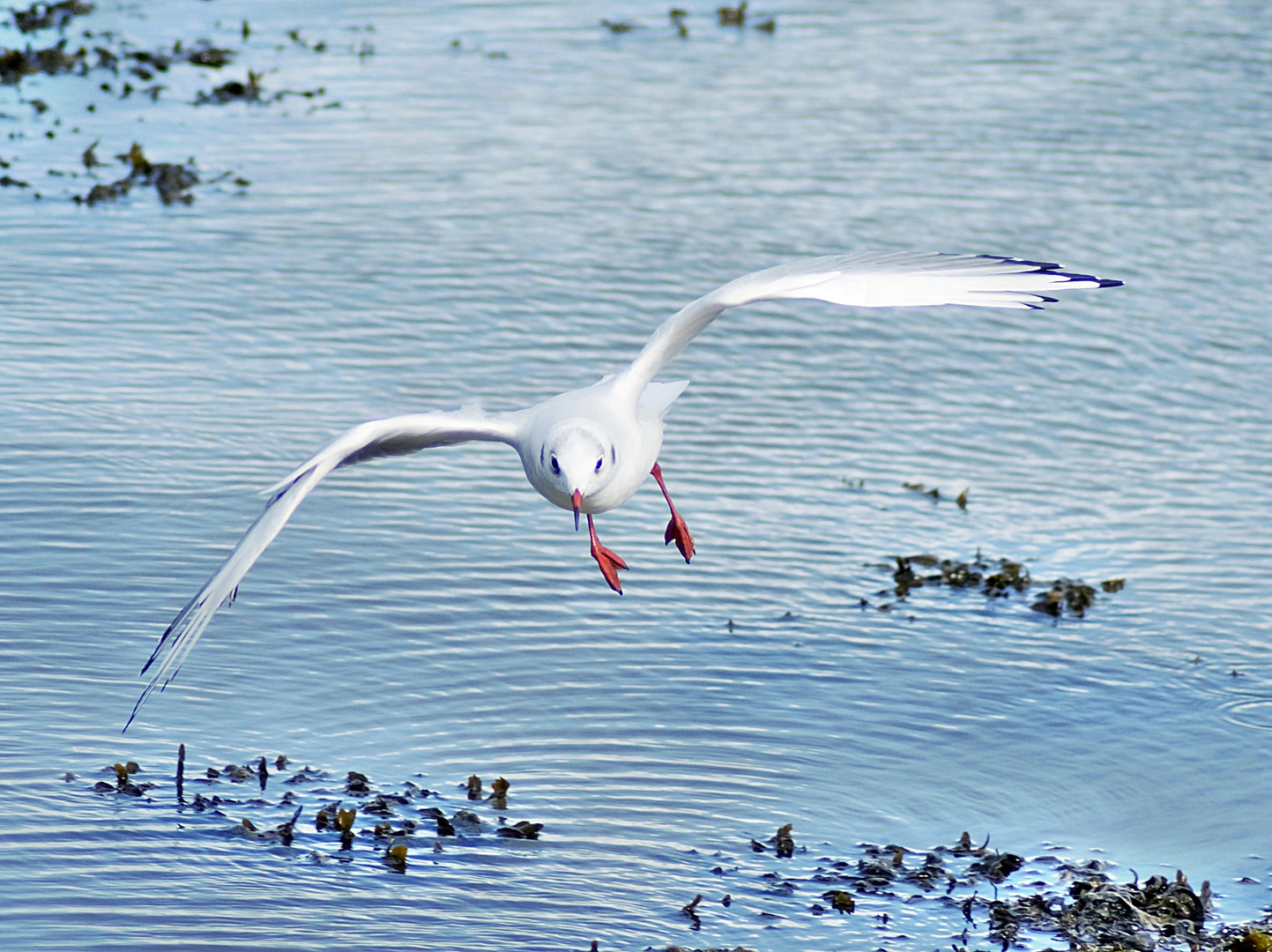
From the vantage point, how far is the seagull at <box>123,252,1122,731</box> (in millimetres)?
7367

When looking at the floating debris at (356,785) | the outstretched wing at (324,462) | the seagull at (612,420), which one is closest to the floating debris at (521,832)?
the floating debris at (356,785)

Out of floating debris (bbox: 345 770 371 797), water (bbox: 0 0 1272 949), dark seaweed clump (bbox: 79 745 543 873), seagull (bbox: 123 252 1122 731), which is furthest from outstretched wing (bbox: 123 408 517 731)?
water (bbox: 0 0 1272 949)

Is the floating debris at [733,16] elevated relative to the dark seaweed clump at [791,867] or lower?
elevated

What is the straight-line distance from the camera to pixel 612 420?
7.82 meters

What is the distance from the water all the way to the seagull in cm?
148

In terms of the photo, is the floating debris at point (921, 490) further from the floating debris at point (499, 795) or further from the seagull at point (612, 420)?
the floating debris at point (499, 795)

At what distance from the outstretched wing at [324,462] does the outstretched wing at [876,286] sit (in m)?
0.71

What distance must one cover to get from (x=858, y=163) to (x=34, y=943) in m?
13.3

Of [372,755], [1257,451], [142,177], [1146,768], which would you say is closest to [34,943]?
[372,755]

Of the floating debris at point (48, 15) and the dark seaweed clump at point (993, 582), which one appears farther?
the floating debris at point (48, 15)

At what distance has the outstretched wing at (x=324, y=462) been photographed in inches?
287

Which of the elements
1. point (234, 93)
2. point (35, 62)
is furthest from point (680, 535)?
point (35, 62)

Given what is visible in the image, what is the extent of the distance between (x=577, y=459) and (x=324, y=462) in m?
1.05

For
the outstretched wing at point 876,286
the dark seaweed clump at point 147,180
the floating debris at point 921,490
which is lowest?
the floating debris at point 921,490
